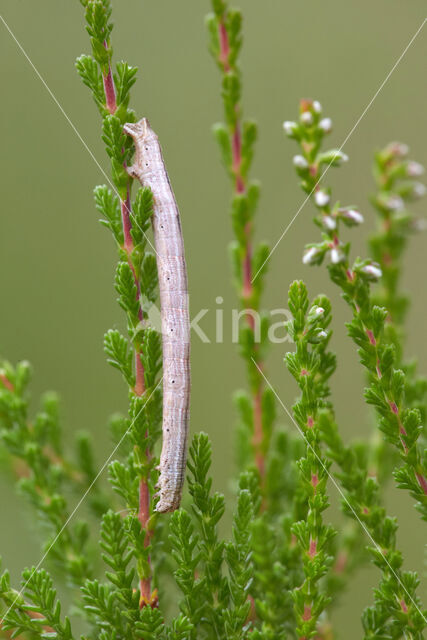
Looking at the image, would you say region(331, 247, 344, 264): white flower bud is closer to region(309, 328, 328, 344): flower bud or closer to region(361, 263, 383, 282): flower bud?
region(361, 263, 383, 282): flower bud

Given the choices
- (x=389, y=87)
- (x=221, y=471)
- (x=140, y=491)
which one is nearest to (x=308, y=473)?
(x=140, y=491)

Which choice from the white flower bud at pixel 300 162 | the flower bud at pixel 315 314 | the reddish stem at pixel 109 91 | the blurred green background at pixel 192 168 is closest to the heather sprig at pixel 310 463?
the flower bud at pixel 315 314

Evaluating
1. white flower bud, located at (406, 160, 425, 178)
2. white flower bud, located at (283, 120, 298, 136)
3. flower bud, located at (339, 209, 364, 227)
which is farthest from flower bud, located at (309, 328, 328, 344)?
white flower bud, located at (406, 160, 425, 178)

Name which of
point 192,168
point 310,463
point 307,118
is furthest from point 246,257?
point 192,168

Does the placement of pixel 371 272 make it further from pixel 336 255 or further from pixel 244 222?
pixel 244 222

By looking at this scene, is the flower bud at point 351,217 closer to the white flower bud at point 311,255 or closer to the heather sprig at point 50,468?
the white flower bud at point 311,255

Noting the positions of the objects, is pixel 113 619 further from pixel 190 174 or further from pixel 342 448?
pixel 190 174
